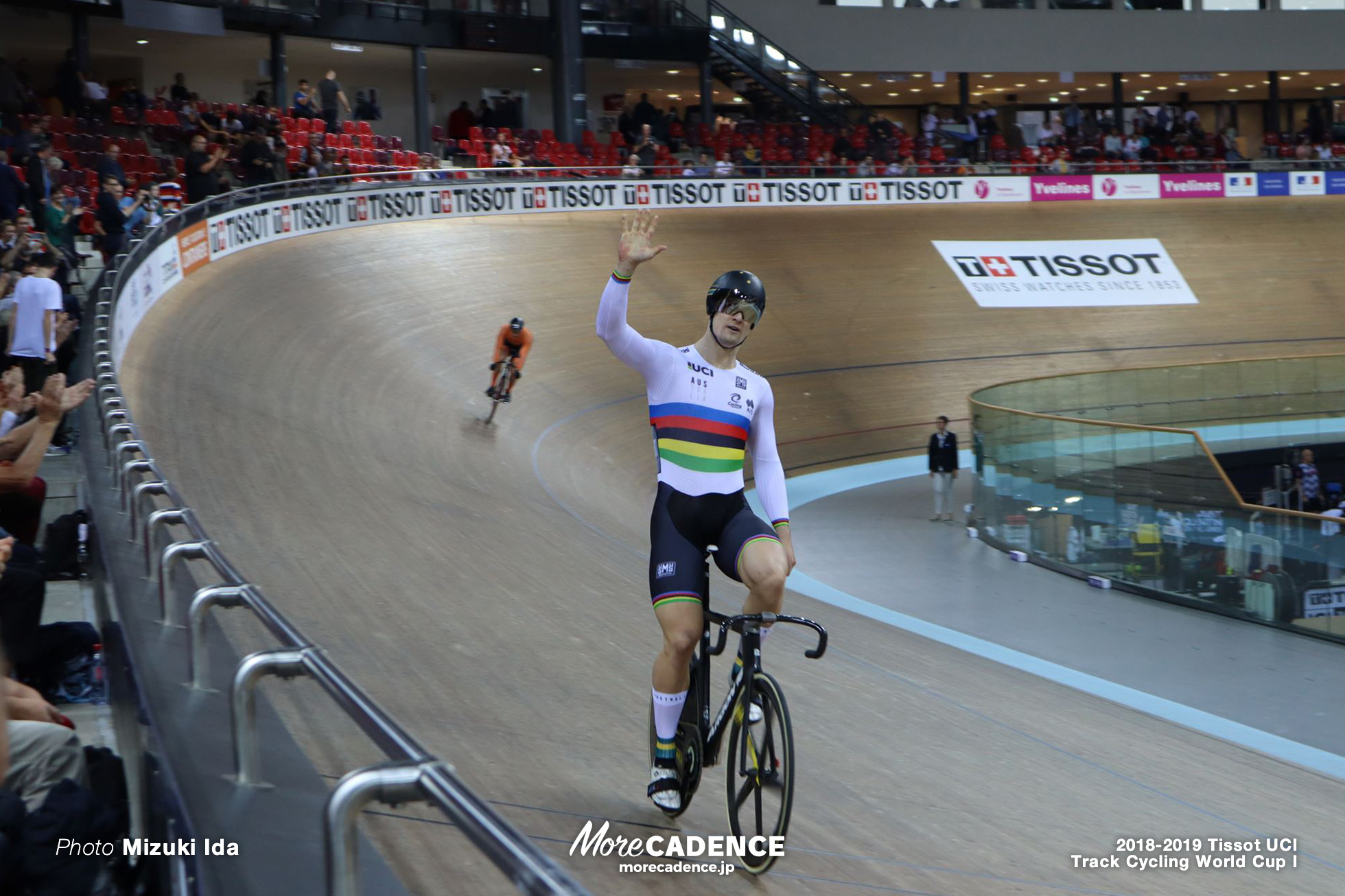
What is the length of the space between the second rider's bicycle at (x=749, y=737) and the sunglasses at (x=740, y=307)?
28.0 inches

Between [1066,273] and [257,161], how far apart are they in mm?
14333

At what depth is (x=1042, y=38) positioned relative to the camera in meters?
30.0

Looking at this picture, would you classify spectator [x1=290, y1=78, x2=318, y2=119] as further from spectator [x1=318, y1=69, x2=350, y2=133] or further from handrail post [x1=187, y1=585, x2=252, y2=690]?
handrail post [x1=187, y1=585, x2=252, y2=690]

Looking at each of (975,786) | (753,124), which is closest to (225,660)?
(975,786)

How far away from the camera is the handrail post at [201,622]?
240cm

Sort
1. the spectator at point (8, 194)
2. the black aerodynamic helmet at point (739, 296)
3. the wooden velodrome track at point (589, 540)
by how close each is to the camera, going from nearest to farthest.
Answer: the black aerodynamic helmet at point (739, 296), the wooden velodrome track at point (589, 540), the spectator at point (8, 194)

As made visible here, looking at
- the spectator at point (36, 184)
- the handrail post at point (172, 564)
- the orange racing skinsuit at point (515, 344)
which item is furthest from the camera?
the orange racing skinsuit at point (515, 344)

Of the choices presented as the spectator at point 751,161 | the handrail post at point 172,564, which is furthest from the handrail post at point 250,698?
the spectator at point 751,161

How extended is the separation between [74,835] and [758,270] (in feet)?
61.4

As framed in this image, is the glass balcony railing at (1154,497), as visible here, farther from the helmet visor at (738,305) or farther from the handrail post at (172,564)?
the handrail post at (172,564)

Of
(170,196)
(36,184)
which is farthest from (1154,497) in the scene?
(170,196)

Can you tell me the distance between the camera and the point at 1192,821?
4.47 meters

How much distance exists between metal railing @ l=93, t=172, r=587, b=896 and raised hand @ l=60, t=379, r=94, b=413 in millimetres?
1072

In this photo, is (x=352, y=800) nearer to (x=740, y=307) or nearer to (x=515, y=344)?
(x=740, y=307)
